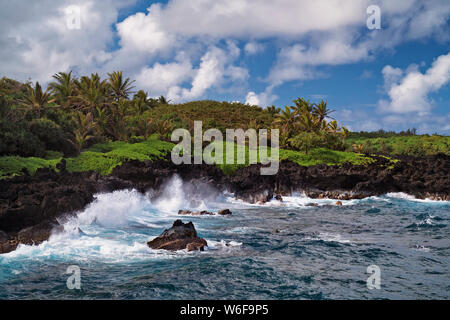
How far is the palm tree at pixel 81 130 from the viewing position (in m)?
33.8

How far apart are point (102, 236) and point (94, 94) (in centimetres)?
2863

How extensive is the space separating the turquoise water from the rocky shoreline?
3.19 feet

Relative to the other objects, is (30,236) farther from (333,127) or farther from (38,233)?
(333,127)

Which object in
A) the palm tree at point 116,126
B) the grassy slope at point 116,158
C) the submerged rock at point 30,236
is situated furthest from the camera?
the palm tree at point 116,126

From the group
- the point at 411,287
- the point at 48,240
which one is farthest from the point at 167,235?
the point at 411,287

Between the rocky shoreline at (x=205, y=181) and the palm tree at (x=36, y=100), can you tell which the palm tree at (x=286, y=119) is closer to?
the rocky shoreline at (x=205, y=181)

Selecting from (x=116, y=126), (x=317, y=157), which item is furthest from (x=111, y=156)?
(x=317, y=157)

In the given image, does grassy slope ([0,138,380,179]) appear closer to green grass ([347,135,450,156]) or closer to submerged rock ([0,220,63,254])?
submerged rock ([0,220,63,254])

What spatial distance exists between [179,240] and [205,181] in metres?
17.3

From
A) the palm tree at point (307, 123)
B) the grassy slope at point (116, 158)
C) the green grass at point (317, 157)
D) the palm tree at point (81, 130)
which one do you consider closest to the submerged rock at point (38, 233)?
the grassy slope at point (116, 158)

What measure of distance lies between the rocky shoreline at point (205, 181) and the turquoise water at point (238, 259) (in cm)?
97

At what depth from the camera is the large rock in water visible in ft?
49.5

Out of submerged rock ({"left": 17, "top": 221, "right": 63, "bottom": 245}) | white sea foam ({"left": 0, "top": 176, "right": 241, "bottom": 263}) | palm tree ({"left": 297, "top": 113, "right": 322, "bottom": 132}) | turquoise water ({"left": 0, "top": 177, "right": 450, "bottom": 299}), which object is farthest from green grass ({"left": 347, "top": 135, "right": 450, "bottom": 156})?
submerged rock ({"left": 17, "top": 221, "right": 63, "bottom": 245})

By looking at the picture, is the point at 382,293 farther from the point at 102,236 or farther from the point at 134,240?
the point at 102,236
